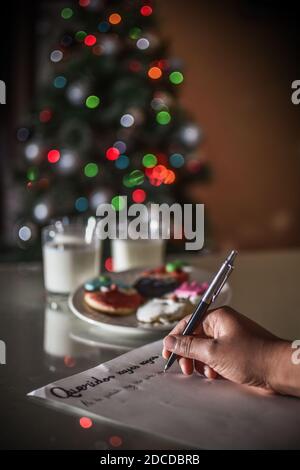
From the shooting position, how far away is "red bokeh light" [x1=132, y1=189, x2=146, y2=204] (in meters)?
2.79

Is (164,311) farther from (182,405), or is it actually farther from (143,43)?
(143,43)

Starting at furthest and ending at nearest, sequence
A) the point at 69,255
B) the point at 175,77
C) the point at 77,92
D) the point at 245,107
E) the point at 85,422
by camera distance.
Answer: the point at 245,107 < the point at 175,77 < the point at 77,92 < the point at 69,255 < the point at 85,422

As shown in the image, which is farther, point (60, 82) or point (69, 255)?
point (60, 82)

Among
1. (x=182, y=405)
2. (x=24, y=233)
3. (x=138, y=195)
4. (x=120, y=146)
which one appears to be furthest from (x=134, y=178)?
(x=182, y=405)

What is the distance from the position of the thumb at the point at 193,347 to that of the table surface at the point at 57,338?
0.45 ft

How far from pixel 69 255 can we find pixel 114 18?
2012 mm

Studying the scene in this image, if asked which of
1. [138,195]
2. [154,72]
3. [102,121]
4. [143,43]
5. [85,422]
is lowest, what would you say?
[85,422]

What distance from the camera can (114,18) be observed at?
9.29ft

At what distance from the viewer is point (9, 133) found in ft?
12.5

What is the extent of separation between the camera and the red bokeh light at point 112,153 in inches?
113

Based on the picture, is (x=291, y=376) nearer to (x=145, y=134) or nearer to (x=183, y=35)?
(x=145, y=134)

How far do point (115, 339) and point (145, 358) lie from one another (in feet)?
0.37

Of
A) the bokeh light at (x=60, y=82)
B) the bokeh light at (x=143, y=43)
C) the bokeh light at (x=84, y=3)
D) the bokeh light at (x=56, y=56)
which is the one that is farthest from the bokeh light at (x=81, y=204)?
the bokeh light at (x=84, y=3)

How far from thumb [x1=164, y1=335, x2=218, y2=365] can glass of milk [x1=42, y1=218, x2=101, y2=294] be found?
46cm
